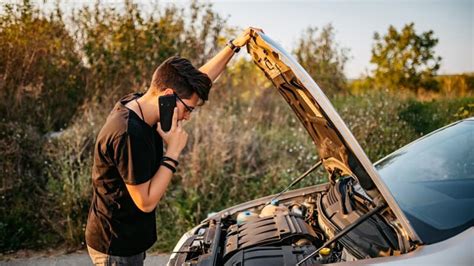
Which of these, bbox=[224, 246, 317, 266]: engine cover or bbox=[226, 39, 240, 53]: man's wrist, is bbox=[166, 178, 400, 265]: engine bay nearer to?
bbox=[224, 246, 317, 266]: engine cover

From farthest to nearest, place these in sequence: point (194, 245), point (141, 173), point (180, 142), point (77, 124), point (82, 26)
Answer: point (82, 26) < point (77, 124) < point (194, 245) < point (180, 142) < point (141, 173)

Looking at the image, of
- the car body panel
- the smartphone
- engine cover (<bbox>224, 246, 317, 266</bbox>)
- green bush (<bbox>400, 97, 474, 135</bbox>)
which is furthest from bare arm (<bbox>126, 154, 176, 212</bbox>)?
green bush (<bbox>400, 97, 474, 135</bbox>)

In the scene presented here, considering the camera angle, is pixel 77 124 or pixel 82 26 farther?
pixel 82 26

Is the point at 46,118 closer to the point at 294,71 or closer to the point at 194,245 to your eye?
the point at 194,245

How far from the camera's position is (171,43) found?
286 inches

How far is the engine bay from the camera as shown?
82.7 inches

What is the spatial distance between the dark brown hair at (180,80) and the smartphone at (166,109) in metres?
0.06

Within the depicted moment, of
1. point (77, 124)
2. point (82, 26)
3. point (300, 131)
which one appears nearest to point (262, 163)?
point (300, 131)

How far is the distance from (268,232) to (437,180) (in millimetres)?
1031

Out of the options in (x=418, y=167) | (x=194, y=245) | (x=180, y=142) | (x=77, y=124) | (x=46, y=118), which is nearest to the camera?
(x=180, y=142)

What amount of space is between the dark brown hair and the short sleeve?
0.32 m

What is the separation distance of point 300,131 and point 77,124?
305 cm

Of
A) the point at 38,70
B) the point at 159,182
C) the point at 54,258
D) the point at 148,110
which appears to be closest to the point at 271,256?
the point at 159,182

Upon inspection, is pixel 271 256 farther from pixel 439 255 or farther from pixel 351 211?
pixel 439 255
